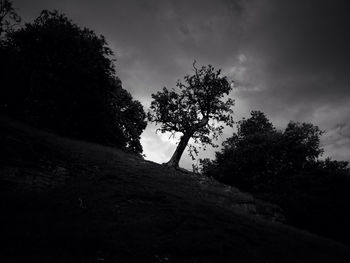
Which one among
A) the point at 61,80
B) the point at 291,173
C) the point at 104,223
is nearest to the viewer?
the point at 104,223

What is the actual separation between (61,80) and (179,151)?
58.5ft

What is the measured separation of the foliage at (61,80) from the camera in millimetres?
27625

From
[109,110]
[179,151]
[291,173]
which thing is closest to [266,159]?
[291,173]

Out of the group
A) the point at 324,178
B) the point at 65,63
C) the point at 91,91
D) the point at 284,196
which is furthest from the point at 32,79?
the point at 324,178

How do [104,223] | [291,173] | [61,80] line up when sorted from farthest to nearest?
[291,173] → [61,80] → [104,223]

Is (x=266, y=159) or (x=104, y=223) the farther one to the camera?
(x=266, y=159)

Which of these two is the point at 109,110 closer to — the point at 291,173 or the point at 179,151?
the point at 179,151

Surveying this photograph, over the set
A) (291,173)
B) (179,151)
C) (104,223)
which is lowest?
(104,223)

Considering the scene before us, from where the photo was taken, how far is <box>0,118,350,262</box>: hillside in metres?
6.59

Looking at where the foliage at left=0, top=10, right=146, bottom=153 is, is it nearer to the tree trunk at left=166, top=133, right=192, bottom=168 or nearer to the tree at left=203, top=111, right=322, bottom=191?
the tree trunk at left=166, top=133, right=192, bottom=168

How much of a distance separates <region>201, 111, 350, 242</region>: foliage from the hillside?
10.3 m

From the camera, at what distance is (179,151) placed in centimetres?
3005

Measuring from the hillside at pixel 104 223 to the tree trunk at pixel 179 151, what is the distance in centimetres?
1401

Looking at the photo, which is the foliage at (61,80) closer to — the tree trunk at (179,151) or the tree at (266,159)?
the tree trunk at (179,151)
